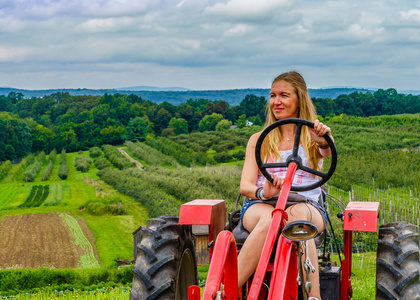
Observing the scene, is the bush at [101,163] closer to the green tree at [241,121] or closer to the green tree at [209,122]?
the green tree at [241,121]

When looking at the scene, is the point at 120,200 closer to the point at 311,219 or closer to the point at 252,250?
the point at 311,219

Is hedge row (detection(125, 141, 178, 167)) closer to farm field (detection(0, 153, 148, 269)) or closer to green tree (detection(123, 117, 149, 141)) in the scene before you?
farm field (detection(0, 153, 148, 269))

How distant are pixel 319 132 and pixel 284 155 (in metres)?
0.64

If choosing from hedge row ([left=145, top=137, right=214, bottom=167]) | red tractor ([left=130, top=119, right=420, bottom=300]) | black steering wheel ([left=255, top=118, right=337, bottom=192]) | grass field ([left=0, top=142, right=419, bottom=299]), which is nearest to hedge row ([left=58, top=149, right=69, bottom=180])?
grass field ([left=0, top=142, right=419, bottom=299])

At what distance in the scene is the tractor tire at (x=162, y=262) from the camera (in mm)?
3979

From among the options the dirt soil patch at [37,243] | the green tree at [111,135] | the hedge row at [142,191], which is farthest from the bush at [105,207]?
the green tree at [111,135]

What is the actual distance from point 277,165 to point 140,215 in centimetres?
4997

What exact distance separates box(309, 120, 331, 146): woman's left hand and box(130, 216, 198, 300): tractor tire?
1406 mm

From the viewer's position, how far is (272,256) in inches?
159

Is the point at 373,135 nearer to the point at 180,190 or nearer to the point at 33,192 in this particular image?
the point at 180,190

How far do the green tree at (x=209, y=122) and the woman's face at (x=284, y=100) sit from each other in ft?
397

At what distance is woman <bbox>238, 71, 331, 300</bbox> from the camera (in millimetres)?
3975

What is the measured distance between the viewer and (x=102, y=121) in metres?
126

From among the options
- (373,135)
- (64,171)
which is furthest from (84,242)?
(373,135)
